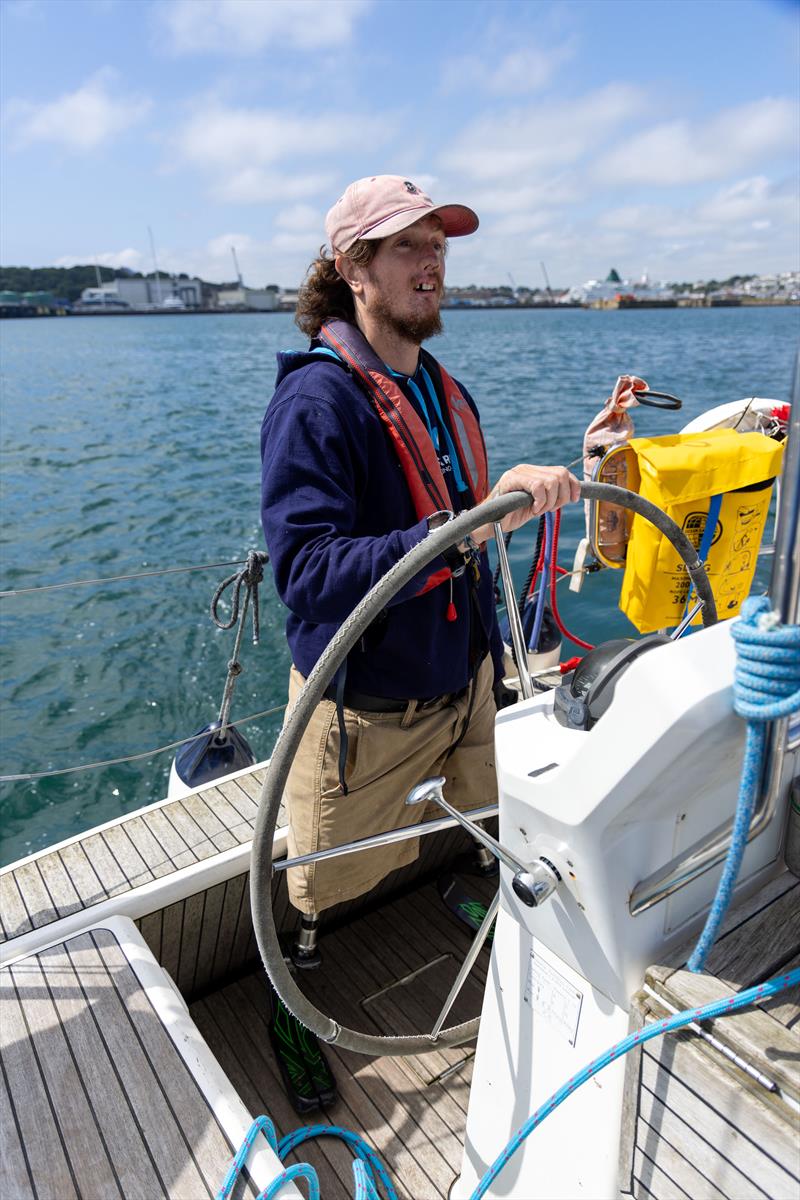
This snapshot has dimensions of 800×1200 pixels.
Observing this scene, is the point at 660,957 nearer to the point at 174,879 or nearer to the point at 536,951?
Answer: the point at 536,951

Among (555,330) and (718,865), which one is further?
(555,330)

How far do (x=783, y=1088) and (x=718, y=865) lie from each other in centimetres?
28

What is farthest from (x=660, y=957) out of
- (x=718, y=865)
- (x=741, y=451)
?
(x=741, y=451)

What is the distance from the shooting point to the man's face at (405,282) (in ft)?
5.28

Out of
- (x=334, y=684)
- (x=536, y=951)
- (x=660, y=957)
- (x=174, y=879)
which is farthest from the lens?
(x=174, y=879)

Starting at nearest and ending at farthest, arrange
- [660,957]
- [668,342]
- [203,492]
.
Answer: [660,957]
[203,492]
[668,342]

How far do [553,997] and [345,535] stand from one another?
0.79 metres

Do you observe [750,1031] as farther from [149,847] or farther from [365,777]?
[149,847]

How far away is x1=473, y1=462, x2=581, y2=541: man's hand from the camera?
3.73ft

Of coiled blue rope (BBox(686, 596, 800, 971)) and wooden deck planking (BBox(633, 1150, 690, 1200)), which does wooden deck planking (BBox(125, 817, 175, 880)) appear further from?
coiled blue rope (BBox(686, 596, 800, 971))

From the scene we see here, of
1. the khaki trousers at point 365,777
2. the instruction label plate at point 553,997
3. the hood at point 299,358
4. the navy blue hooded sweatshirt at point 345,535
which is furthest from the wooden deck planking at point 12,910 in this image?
the hood at point 299,358

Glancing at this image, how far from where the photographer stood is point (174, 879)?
1.84m

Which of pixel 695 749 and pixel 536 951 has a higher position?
pixel 695 749

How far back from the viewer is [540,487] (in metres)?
1.13
